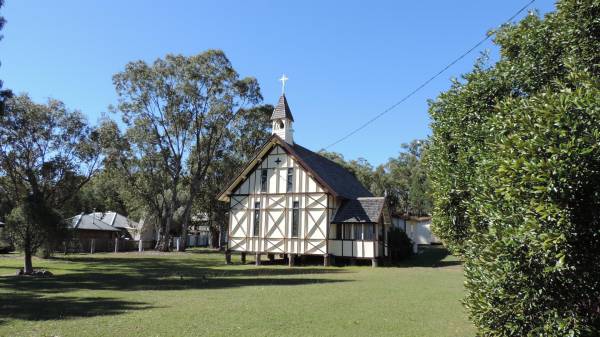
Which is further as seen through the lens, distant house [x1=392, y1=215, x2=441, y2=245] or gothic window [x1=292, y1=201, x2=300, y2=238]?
distant house [x1=392, y1=215, x2=441, y2=245]

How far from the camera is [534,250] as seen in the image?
4.59 meters

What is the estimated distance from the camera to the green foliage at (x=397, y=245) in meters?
31.8

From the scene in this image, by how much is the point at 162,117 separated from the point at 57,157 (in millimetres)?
18548

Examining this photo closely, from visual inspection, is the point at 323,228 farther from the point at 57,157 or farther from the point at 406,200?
the point at 406,200

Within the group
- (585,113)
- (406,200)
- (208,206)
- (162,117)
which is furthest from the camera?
(406,200)

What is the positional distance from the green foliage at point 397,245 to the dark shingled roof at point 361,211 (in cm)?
359

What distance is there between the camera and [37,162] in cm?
2481

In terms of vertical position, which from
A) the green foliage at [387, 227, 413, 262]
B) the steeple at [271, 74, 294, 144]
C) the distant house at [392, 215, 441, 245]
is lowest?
the green foliage at [387, 227, 413, 262]

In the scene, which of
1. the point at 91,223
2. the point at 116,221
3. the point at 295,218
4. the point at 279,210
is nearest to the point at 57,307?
the point at 295,218

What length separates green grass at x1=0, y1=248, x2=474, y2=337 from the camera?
371 inches

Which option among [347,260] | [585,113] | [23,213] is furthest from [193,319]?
[347,260]

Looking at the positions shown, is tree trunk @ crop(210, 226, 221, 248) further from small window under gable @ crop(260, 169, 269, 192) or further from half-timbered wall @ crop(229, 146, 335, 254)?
small window under gable @ crop(260, 169, 269, 192)

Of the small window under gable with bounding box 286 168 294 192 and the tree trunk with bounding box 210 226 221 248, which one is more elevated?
the small window under gable with bounding box 286 168 294 192

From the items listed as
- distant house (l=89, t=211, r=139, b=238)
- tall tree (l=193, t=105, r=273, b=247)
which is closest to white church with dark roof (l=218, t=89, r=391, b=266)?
tall tree (l=193, t=105, r=273, b=247)
